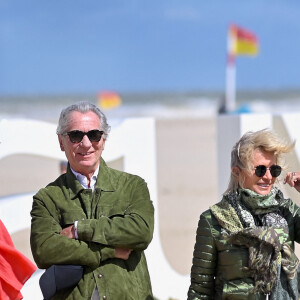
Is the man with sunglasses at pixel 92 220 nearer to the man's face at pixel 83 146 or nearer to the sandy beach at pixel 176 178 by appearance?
the man's face at pixel 83 146

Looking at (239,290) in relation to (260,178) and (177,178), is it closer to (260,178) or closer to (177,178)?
(260,178)

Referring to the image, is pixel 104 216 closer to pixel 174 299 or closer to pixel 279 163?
pixel 279 163

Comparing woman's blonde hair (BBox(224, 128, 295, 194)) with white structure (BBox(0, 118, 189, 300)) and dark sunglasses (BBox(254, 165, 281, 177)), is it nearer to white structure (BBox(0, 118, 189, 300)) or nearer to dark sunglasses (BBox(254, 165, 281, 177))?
dark sunglasses (BBox(254, 165, 281, 177))

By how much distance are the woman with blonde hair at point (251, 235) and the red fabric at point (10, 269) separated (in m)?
0.90

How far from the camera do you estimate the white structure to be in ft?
18.3

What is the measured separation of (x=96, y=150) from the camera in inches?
140

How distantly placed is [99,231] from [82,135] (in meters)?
0.49

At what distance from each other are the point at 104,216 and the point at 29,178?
9447mm

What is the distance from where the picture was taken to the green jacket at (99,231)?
3400 mm

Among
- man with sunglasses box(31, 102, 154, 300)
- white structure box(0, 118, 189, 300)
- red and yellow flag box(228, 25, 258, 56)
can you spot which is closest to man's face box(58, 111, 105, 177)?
man with sunglasses box(31, 102, 154, 300)

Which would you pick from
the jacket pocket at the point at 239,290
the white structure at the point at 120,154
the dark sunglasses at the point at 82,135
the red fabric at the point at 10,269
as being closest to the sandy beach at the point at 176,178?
the white structure at the point at 120,154

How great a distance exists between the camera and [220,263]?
11.1 feet

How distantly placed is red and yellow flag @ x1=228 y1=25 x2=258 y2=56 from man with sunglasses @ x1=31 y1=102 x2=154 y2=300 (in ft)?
73.3

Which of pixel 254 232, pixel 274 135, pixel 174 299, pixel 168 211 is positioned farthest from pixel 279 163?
pixel 168 211
